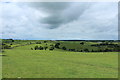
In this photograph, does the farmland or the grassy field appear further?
the farmland

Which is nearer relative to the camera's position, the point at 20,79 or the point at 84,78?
the point at 20,79

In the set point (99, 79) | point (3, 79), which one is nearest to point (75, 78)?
point (99, 79)

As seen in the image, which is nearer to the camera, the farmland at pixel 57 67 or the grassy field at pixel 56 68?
the grassy field at pixel 56 68

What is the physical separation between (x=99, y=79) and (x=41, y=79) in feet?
32.2

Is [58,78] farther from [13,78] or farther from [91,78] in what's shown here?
[13,78]

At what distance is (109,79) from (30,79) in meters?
13.5

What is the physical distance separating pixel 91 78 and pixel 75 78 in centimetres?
285

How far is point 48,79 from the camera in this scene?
61.2ft

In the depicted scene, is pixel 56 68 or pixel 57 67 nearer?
pixel 56 68

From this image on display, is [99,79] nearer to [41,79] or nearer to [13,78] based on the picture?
[41,79]

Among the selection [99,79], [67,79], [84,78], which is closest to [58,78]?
[67,79]

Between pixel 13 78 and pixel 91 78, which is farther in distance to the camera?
pixel 91 78

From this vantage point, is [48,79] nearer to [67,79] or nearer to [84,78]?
[67,79]

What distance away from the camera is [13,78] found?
18562mm
